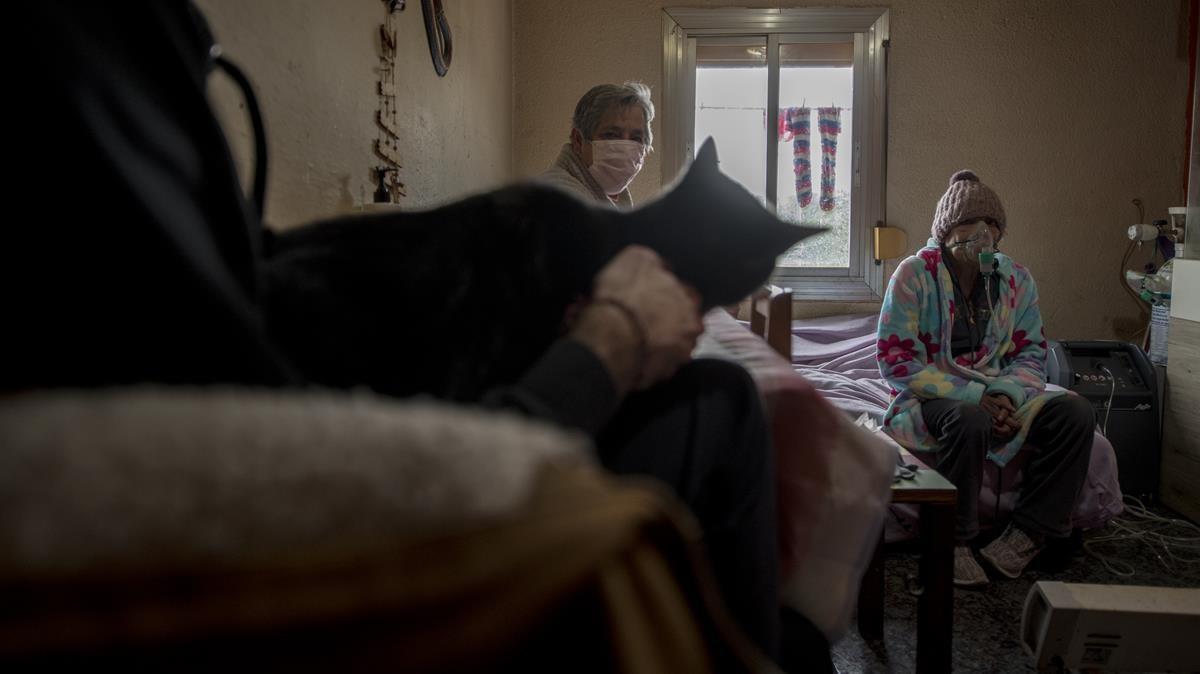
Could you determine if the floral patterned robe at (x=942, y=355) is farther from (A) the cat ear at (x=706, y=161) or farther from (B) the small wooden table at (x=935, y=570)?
(A) the cat ear at (x=706, y=161)

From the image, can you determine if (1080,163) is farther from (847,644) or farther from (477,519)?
(477,519)

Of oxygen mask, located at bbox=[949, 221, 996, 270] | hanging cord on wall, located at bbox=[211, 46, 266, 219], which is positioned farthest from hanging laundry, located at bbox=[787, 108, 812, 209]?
hanging cord on wall, located at bbox=[211, 46, 266, 219]

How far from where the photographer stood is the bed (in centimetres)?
84

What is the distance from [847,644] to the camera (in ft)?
5.15

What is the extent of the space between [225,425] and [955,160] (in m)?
3.92

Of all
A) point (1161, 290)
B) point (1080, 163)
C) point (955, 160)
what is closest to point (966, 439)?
point (1161, 290)

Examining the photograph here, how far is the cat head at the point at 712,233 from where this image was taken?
679 mm

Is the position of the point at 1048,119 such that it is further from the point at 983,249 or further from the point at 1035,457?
→ the point at 1035,457

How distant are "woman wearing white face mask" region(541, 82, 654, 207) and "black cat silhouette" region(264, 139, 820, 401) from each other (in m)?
1.67

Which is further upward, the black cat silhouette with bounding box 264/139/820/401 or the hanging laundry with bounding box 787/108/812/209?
the hanging laundry with bounding box 787/108/812/209

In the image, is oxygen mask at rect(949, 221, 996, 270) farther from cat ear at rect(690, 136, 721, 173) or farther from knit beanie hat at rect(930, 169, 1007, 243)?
cat ear at rect(690, 136, 721, 173)

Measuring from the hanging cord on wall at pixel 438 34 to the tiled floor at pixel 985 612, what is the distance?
1882 mm

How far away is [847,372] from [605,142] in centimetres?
146

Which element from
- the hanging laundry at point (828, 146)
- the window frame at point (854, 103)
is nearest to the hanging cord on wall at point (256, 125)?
the window frame at point (854, 103)
